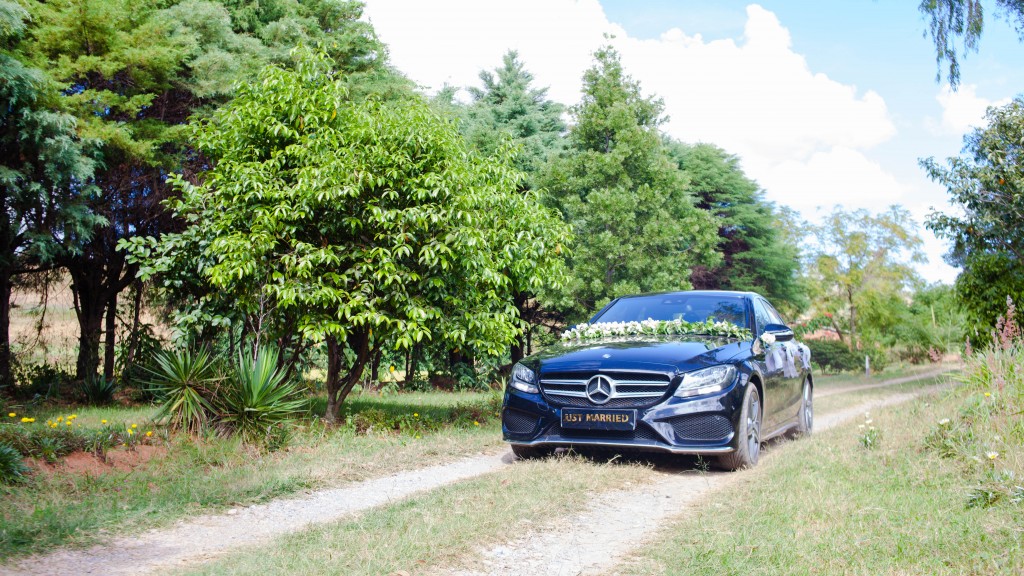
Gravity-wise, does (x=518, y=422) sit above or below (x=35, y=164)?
below

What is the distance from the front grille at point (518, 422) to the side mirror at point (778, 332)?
2.81 meters

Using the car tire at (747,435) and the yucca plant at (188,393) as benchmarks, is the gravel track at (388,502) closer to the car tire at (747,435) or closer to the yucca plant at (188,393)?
the car tire at (747,435)

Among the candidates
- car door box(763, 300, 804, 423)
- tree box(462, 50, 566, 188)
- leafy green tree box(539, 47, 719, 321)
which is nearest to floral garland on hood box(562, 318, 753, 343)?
car door box(763, 300, 804, 423)

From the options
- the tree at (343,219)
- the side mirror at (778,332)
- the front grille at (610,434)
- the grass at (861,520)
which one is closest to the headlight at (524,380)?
the front grille at (610,434)

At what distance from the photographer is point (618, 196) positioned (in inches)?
774

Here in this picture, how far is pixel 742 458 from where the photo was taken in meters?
7.38

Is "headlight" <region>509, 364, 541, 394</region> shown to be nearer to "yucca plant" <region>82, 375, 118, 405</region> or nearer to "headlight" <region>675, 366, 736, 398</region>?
"headlight" <region>675, 366, 736, 398</region>

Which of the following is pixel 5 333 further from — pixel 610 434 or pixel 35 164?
pixel 610 434

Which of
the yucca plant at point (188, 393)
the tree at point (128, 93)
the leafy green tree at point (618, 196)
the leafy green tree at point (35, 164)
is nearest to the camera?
the yucca plant at point (188, 393)

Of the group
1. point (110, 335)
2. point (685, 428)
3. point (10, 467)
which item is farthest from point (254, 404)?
point (110, 335)

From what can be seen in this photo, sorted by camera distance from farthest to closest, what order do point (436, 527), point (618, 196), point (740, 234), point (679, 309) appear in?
point (740, 234) < point (618, 196) < point (679, 309) < point (436, 527)

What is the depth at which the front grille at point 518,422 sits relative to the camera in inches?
297

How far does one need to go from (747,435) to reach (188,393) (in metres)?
5.72

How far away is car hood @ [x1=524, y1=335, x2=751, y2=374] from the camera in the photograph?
23.7 ft
